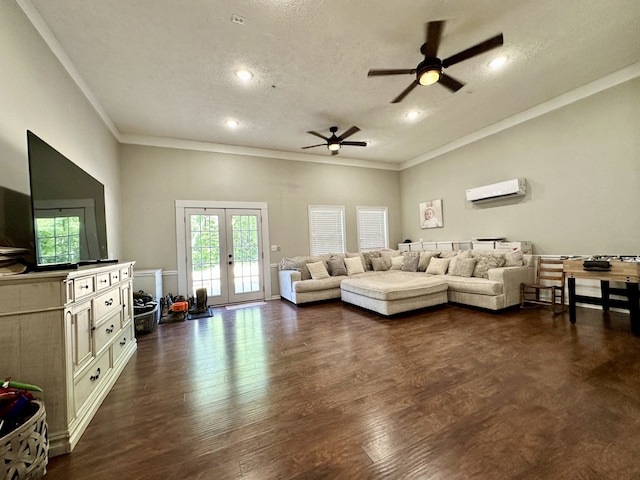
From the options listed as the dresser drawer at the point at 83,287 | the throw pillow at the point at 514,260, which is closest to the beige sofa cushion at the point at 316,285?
the throw pillow at the point at 514,260

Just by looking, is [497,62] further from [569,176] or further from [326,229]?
[326,229]

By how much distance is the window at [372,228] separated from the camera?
7031mm

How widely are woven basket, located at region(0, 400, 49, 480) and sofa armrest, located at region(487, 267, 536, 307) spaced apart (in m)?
5.13

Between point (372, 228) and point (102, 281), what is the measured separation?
6.03 meters

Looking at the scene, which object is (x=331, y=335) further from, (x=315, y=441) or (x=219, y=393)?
(x=315, y=441)

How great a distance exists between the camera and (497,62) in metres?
3.22

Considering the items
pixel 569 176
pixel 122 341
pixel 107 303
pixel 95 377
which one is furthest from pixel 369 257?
pixel 95 377

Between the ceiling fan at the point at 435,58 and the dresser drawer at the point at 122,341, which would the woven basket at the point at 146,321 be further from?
the ceiling fan at the point at 435,58

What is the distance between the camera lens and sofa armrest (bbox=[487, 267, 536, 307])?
408 cm

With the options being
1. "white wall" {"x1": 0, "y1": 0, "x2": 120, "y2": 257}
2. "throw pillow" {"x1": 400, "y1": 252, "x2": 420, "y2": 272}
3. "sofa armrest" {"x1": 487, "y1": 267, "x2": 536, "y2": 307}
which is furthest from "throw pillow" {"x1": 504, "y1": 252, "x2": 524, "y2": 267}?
"white wall" {"x1": 0, "y1": 0, "x2": 120, "y2": 257}

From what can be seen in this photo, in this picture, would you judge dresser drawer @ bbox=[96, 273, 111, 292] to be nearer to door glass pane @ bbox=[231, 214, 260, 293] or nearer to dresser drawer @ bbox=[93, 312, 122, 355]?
dresser drawer @ bbox=[93, 312, 122, 355]

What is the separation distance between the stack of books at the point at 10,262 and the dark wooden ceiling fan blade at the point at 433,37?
368cm

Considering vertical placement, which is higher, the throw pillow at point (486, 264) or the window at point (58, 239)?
the window at point (58, 239)

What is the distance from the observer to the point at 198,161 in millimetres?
5316
